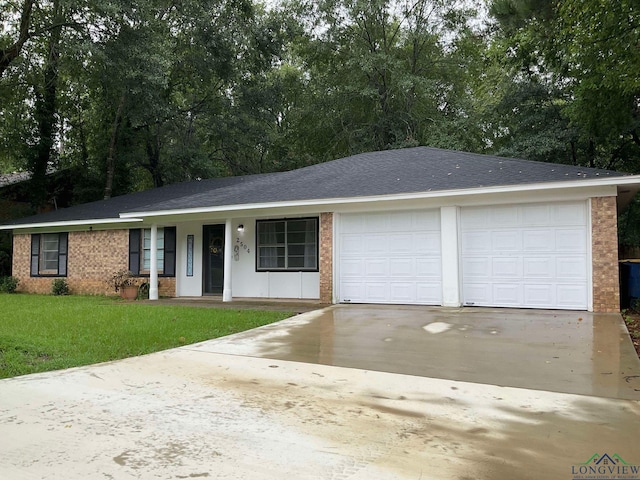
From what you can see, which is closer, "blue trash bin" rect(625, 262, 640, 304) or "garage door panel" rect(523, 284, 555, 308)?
"garage door panel" rect(523, 284, 555, 308)

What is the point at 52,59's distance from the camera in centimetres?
1486

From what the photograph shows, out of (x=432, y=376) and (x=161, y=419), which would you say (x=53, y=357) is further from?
(x=432, y=376)

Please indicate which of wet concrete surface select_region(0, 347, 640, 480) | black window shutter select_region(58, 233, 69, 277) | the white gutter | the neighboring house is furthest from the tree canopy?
wet concrete surface select_region(0, 347, 640, 480)

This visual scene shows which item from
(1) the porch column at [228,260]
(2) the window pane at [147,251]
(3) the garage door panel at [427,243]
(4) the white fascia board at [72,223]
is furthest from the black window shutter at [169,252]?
(3) the garage door panel at [427,243]

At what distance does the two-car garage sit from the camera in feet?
30.1

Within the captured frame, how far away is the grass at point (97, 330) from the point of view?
20.1 feet

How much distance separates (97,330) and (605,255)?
9.31 meters

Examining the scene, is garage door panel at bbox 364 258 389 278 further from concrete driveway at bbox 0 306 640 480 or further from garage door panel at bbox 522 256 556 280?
concrete driveway at bbox 0 306 640 480

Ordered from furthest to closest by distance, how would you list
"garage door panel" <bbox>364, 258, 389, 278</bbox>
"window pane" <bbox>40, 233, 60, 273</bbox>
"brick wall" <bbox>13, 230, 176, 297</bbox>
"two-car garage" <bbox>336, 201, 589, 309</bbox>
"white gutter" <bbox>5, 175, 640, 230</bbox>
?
"window pane" <bbox>40, 233, 60, 273</bbox>
"brick wall" <bbox>13, 230, 176, 297</bbox>
"garage door panel" <bbox>364, 258, 389, 278</bbox>
"two-car garage" <bbox>336, 201, 589, 309</bbox>
"white gutter" <bbox>5, 175, 640, 230</bbox>

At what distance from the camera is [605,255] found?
28.6 ft

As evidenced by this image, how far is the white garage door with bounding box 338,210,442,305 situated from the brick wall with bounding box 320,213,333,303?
0.26 metres

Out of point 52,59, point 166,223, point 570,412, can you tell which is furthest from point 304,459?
point 52,59

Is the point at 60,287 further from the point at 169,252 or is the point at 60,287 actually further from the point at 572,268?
the point at 572,268

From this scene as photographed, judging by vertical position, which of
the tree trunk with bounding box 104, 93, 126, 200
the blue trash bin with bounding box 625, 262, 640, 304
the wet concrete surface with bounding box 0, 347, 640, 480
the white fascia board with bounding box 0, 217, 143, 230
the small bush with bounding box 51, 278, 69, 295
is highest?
the tree trunk with bounding box 104, 93, 126, 200
